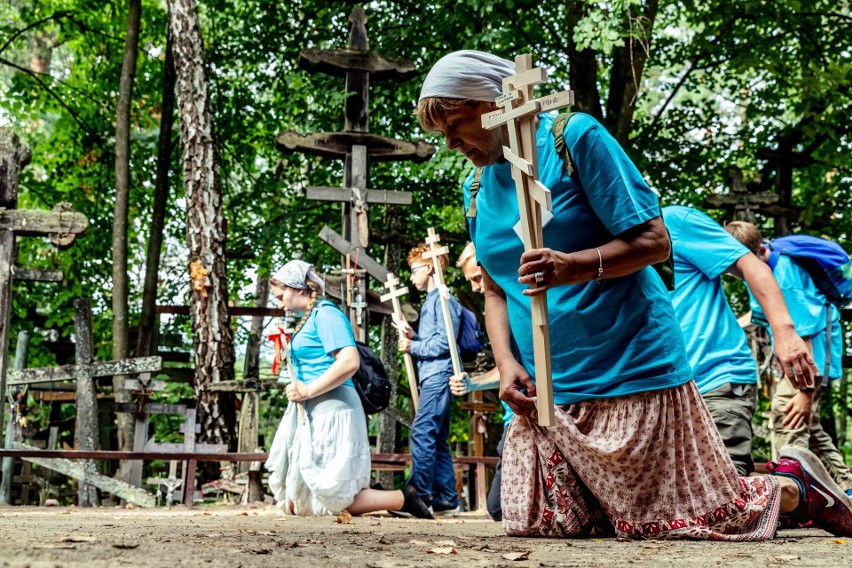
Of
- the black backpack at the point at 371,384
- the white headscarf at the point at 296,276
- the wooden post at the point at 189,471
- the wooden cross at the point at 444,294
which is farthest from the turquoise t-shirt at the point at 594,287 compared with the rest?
the wooden post at the point at 189,471

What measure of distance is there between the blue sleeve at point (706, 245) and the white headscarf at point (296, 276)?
9.64 feet

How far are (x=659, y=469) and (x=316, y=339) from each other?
377cm

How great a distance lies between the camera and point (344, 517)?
6.77 m

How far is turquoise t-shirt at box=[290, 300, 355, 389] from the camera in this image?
23.3 ft

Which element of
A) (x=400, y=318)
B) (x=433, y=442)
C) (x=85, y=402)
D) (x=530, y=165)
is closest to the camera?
(x=530, y=165)

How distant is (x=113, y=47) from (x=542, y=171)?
17.2m

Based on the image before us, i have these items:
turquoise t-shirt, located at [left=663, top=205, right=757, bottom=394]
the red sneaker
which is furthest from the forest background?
the red sneaker

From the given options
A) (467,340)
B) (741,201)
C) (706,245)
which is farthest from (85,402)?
(741,201)

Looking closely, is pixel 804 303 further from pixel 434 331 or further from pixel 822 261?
pixel 434 331

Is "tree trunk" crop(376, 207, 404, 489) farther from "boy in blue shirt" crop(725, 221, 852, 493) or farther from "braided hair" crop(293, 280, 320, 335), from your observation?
"boy in blue shirt" crop(725, 221, 852, 493)

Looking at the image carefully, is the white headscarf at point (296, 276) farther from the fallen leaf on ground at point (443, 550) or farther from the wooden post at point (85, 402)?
the wooden post at point (85, 402)

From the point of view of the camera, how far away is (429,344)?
8977mm

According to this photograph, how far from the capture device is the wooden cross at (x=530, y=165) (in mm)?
3570

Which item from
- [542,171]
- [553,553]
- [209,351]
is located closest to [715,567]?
[553,553]
